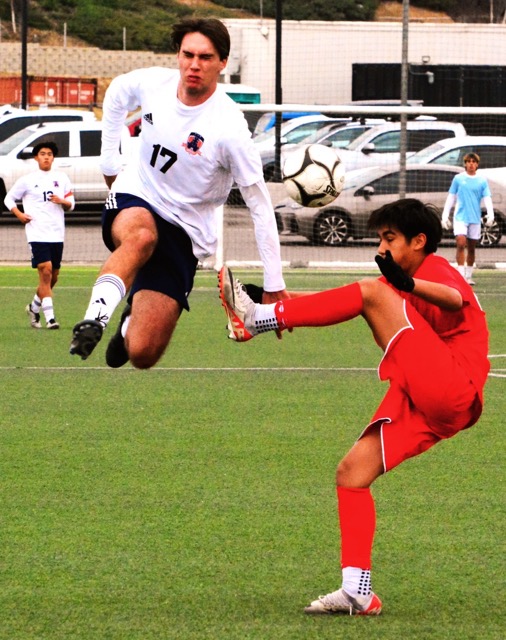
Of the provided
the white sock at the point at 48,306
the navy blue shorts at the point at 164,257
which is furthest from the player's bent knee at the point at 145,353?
the white sock at the point at 48,306

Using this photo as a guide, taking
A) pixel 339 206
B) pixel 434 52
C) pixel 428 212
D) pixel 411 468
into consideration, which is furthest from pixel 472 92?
pixel 428 212

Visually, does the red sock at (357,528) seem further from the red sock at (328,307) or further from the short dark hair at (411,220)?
the short dark hair at (411,220)

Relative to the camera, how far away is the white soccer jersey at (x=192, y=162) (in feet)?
22.0

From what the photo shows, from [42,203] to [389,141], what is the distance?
11199 mm

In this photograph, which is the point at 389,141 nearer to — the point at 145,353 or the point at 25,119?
the point at 25,119

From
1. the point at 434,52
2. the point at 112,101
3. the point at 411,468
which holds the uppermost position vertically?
the point at 434,52

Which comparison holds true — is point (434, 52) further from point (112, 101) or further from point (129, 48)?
point (112, 101)

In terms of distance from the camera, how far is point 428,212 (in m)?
5.45

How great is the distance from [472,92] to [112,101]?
38332 mm

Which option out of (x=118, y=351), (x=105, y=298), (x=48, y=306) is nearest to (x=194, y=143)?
(x=105, y=298)

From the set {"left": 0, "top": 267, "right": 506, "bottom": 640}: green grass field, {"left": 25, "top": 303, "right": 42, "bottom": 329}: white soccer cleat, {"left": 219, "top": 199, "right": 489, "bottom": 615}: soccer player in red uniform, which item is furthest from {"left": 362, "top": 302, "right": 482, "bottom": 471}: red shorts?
{"left": 25, "top": 303, "right": 42, "bottom": 329}: white soccer cleat

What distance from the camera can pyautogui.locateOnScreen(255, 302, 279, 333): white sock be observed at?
5.78 meters

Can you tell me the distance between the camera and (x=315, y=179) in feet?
31.2

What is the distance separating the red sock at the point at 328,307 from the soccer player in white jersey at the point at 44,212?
32.2ft
